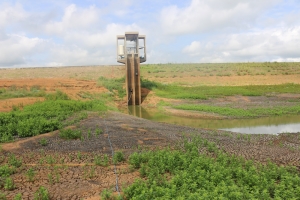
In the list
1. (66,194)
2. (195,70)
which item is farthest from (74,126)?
(195,70)

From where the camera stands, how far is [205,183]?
6.94m

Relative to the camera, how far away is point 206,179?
285 inches

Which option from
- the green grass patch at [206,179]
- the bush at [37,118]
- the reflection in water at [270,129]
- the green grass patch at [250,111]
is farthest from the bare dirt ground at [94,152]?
the green grass patch at [250,111]

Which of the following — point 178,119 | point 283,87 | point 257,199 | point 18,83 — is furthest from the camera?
point 283,87

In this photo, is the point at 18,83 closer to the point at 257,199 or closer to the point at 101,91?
the point at 101,91

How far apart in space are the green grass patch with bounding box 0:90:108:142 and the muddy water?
221 inches

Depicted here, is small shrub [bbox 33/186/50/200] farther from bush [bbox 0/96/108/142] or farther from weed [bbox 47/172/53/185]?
bush [bbox 0/96/108/142]

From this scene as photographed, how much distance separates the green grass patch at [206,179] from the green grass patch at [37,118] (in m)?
5.98

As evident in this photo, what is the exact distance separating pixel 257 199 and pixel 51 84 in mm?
25920

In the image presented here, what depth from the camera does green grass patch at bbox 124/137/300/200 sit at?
627 cm

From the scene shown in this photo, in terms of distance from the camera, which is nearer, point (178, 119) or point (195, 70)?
point (178, 119)

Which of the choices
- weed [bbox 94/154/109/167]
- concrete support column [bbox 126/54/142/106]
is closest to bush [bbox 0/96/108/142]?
weed [bbox 94/154/109/167]

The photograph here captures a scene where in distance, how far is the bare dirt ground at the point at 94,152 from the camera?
7.22 metres

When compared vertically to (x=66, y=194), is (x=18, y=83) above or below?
above
